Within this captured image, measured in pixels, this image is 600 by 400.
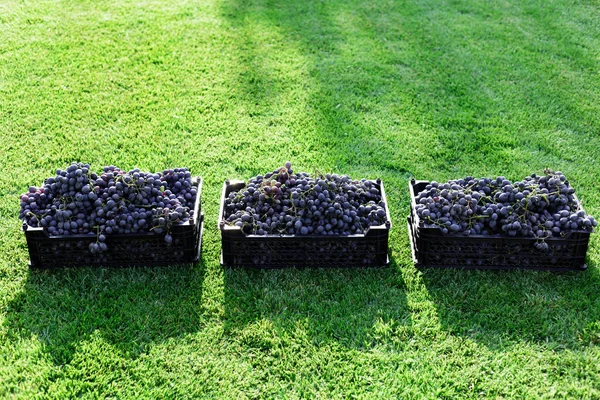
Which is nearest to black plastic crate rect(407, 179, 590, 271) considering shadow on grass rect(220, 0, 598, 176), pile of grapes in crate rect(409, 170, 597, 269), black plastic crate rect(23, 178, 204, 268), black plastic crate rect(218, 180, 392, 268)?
pile of grapes in crate rect(409, 170, 597, 269)

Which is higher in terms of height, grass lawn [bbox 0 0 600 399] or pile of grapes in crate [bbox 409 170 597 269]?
pile of grapes in crate [bbox 409 170 597 269]

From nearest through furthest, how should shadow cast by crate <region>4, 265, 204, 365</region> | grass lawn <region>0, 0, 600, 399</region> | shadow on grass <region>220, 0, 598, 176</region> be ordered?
1. grass lawn <region>0, 0, 600, 399</region>
2. shadow cast by crate <region>4, 265, 204, 365</region>
3. shadow on grass <region>220, 0, 598, 176</region>

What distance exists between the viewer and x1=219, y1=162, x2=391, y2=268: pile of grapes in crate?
11.5 ft

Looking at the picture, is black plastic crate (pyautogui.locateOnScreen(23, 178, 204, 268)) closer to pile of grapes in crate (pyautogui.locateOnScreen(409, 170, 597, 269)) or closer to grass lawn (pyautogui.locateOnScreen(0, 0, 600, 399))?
grass lawn (pyautogui.locateOnScreen(0, 0, 600, 399))

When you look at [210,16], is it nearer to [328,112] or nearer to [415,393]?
[328,112]

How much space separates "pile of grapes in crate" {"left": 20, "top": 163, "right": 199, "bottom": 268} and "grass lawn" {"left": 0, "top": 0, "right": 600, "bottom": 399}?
24 cm

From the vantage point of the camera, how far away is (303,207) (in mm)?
3506

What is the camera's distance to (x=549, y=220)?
3.54 meters

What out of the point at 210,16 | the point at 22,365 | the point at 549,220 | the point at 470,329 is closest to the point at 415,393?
the point at 470,329

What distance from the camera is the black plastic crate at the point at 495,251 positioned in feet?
11.5

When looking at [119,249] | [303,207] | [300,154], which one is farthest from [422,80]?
[119,249]

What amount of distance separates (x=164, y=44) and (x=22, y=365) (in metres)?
4.13

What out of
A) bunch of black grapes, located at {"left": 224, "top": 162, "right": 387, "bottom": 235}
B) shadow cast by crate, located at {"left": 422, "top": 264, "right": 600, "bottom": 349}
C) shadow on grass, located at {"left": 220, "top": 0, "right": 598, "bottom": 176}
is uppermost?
bunch of black grapes, located at {"left": 224, "top": 162, "right": 387, "bottom": 235}

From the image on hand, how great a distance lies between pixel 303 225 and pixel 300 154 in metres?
1.32
